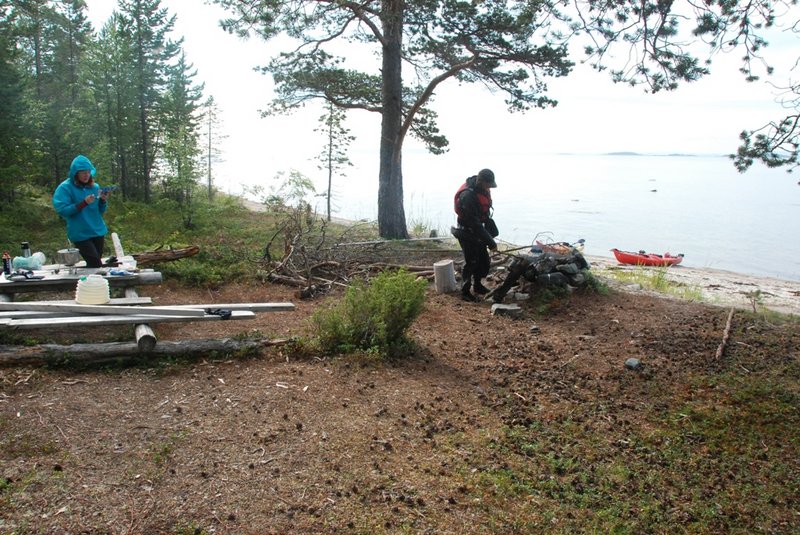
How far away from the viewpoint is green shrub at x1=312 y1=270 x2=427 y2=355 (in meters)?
5.70

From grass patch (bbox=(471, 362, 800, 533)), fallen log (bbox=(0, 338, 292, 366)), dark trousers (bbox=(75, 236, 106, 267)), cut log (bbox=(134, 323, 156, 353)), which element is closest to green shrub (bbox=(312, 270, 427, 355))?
fallen log (bbox=(0, 338, 292, 366))

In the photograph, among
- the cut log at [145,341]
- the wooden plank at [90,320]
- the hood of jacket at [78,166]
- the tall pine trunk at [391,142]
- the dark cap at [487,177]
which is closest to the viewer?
the cut log at [145,341]

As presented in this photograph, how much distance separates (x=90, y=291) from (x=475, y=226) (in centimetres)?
489

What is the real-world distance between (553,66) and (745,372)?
8.46 metres

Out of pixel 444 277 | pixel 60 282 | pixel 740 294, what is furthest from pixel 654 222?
pixel 60 282

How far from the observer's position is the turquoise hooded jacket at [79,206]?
6.91 meters

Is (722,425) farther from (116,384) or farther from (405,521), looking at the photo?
(116,384)

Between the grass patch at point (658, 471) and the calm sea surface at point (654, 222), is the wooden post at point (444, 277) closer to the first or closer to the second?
the grass patch at point (658, 471)

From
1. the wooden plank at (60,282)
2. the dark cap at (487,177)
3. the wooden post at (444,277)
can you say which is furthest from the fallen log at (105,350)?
the dark cap at (487,177)

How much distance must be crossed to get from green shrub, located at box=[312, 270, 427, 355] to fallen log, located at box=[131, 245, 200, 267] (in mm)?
3829

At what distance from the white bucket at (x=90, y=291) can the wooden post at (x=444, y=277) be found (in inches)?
185

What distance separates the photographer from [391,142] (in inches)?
555

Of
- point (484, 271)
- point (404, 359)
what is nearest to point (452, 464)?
point (404, 359)

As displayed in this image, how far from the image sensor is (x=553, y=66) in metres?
12.1
